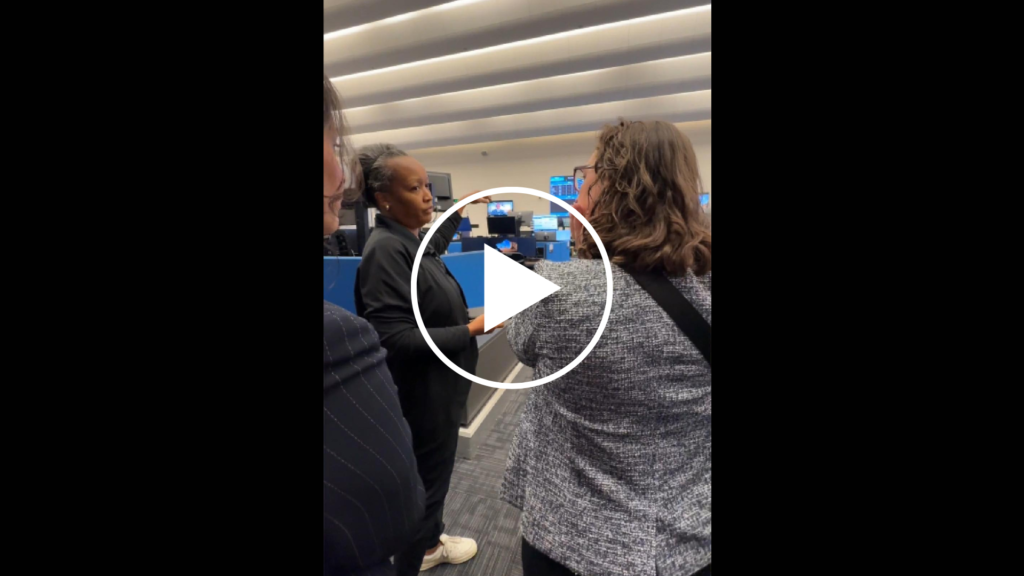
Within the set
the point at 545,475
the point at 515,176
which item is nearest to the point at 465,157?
the point at 515,176

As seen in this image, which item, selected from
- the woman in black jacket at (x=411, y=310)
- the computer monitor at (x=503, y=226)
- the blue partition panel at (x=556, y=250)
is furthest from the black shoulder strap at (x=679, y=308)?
the blue partition panel at (x=556, y=250)

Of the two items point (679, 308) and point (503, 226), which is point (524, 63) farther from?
point (679, 308)

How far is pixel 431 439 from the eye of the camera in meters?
0.63

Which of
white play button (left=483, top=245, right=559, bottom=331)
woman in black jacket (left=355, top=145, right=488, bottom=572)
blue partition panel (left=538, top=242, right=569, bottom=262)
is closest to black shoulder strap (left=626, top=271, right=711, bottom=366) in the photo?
white play button (left=483, top=245, right=559, bottom=331)

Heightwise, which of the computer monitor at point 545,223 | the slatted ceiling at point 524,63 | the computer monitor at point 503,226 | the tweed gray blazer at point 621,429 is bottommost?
the tweed gray blazer at point 621,429

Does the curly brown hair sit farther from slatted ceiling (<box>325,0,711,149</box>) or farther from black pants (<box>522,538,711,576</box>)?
slatted ceiling (<box>325,0,711,149</box>)

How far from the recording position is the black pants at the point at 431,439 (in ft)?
1.97

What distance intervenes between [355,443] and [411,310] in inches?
10.5

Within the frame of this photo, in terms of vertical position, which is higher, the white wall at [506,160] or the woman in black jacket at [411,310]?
the white wall at [506,160]

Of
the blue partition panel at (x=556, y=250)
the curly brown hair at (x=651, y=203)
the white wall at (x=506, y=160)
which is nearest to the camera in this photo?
the curly brown hair at (x=651, y=203)

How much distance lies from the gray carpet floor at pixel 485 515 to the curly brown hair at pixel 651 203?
0.98 ft

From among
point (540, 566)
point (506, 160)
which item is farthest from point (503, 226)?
point (506, 160)

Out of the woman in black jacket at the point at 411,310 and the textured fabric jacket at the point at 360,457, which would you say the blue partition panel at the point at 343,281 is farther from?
the textured fabric jacket at the point at 360,457
